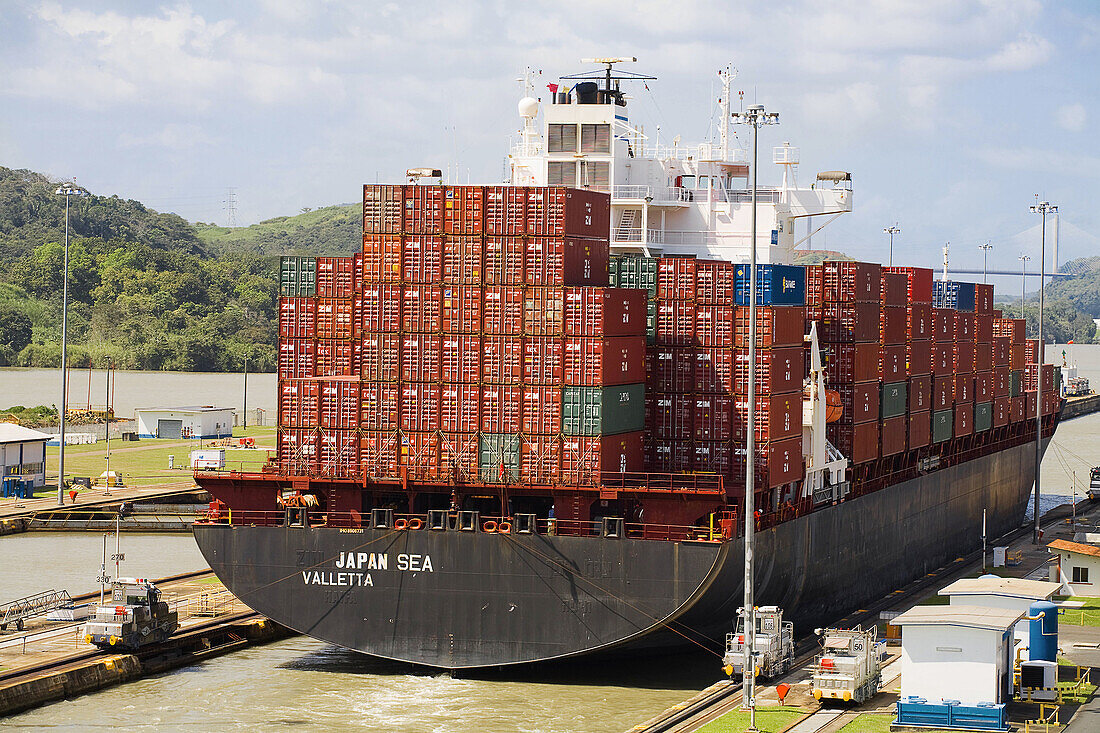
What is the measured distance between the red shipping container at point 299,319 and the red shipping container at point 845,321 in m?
18.8

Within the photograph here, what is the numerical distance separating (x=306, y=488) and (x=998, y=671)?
18526 millimetres

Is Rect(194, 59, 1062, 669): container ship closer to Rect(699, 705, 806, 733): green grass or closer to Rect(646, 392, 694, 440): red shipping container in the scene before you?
Rect(646, 392, 694, 440): red shipping container

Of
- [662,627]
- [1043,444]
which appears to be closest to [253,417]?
[1043,444]

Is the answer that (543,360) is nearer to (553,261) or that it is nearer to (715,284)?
(553,261)

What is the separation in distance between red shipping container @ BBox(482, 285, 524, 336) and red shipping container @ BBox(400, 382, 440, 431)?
7.39 ft

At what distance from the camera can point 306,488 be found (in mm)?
41625

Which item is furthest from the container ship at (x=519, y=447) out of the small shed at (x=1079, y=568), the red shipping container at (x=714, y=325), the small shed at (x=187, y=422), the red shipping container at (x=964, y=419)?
the small shed at (x=187, y=422)

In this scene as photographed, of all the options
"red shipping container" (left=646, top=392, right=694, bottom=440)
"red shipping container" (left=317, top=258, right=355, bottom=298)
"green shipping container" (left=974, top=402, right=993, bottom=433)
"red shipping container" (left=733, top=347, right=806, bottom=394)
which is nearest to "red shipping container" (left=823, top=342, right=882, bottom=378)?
"red shipping container" (left=733, top=347, right=806, bottom=394)

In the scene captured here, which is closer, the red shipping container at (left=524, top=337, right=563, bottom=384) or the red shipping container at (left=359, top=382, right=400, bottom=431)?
the red shipping container at (left=524, top=337, right=563, bottom=384)

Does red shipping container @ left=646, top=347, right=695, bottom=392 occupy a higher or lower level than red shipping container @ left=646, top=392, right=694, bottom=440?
higher

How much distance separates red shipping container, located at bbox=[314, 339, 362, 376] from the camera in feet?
140

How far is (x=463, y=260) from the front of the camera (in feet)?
137

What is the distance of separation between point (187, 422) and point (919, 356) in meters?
61.2

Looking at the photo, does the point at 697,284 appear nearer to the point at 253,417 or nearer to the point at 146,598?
the point at 146,598
